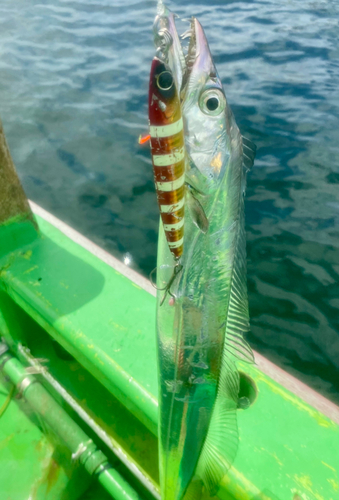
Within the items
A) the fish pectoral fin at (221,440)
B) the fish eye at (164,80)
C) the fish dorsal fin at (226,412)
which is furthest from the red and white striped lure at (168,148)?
the fish pectoral fin at (221,440)

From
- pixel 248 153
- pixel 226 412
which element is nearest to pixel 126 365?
pixel 226 412

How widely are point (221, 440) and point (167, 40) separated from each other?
153 cm

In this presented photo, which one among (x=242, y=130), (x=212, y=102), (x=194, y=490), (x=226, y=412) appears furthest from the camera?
(x=242, y=130)

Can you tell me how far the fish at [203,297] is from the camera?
1213 mm

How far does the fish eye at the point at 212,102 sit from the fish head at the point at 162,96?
227 mm

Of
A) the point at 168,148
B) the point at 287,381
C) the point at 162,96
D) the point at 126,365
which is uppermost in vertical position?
the point at 162,96

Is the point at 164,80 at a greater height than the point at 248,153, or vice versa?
the point at 164,80

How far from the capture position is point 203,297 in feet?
4.61

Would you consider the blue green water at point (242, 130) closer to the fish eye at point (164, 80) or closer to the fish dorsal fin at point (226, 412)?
the fish dorsal fin at point (226, 412)

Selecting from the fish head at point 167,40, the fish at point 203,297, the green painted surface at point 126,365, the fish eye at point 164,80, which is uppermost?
the fish head at point 167,40

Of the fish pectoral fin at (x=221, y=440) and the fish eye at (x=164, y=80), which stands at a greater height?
the fish eye at (x=164, y=80)

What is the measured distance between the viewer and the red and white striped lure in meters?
0.98

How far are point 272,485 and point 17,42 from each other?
477 inches

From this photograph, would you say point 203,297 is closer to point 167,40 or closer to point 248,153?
point 248,153
